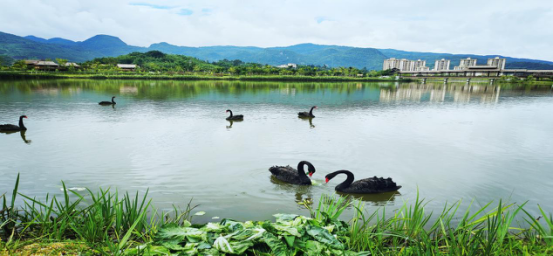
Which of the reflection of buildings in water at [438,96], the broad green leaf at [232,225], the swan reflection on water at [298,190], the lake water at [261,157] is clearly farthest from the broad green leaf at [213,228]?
the reflection of buildings in water at [438,96]

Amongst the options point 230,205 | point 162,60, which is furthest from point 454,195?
point 162,60

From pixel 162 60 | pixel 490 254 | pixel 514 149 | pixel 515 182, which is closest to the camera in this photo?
pixel 490 254

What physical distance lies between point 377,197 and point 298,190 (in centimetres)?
169

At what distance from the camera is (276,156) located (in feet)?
28.5

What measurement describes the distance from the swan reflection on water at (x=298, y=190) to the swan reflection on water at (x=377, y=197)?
678 mm

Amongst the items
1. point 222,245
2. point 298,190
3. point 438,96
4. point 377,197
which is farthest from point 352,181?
point 438,96

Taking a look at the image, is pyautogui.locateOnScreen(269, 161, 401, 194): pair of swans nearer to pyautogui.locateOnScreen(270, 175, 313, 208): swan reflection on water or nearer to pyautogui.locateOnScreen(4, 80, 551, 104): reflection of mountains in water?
pyautogui.locateOnScreen(270, 175, 313, 208): swan reflection on water

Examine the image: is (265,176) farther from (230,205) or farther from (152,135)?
(152,135)

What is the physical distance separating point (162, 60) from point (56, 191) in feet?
454

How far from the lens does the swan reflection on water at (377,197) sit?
19.6 ft

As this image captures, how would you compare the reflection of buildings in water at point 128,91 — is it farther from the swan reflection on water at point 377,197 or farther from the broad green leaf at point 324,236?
the broad green leaf at point 324,236

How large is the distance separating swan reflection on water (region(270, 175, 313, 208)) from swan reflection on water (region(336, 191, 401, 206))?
678 mm

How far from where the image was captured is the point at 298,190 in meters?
6.32

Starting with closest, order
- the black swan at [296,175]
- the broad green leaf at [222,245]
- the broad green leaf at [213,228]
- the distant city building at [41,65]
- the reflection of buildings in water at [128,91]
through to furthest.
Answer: the broad green leaf at [222,245] < the broad green leaf at [213,228] < the black swan at [296,175] < the reflection of buildings in water at [128,91] < the distant city building at [41,65]
